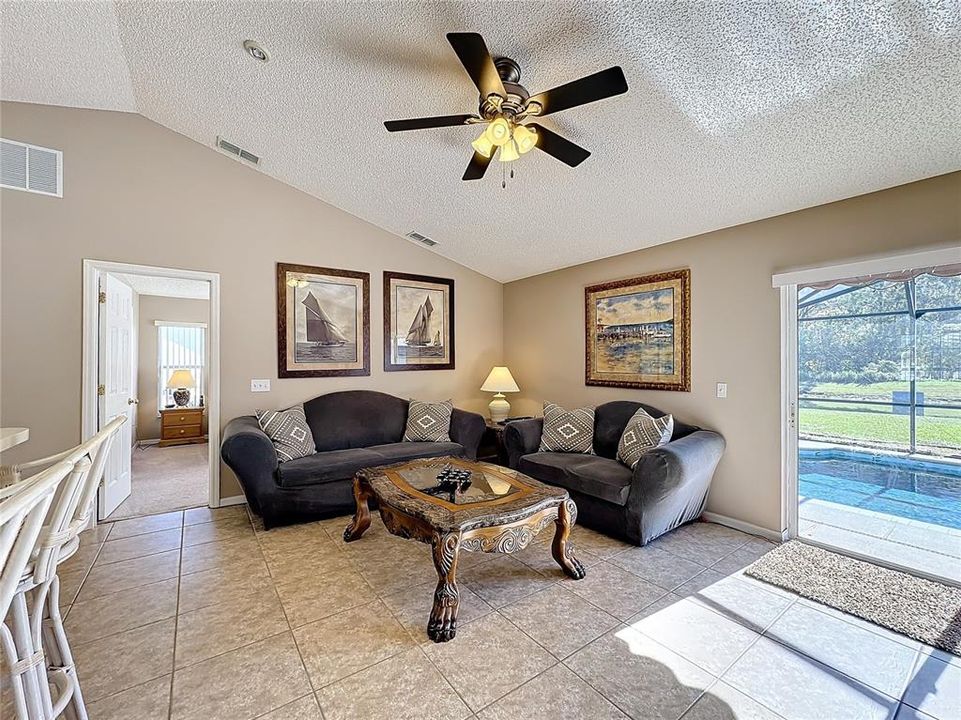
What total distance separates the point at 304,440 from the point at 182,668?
2100 mm

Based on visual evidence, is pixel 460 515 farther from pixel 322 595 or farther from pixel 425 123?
pixel 425 123

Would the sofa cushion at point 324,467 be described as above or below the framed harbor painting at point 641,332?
below

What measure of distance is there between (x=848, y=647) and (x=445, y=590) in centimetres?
191

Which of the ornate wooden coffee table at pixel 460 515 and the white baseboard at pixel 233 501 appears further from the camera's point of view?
the white baseboard at pixel 233 501

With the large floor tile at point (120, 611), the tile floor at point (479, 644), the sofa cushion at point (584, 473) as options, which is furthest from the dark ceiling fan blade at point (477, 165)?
the large floor tile at point (120, 611)

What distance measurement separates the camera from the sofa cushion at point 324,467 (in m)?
3.39

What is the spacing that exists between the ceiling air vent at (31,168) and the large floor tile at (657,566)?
5016mm

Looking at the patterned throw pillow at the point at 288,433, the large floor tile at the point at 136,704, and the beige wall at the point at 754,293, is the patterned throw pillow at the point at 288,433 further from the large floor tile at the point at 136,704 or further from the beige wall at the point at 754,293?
the beige wall at the point at 754,293

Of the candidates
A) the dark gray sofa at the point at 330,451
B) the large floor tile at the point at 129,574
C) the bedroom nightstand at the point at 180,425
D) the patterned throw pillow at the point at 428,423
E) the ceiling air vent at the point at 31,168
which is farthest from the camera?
the bedroom nightstand at the point at 180,425

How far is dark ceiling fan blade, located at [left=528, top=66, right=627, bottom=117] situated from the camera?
182 cm

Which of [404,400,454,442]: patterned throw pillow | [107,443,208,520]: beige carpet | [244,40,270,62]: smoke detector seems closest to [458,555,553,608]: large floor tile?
[404,400,454,442]: patterned throw pillow

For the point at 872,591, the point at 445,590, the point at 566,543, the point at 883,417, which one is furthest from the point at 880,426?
the point at 445,590

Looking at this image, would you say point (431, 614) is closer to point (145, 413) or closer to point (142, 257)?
point (142, 257)

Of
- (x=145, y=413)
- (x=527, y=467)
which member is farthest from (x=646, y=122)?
(x=145, y=413)
